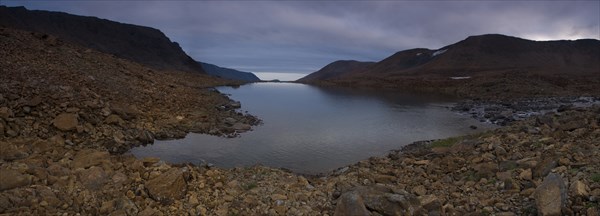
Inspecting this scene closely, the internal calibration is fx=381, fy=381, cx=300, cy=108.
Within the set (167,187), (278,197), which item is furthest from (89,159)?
(278,197)

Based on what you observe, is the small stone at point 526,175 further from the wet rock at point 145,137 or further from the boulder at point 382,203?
the wet rock at point 145,137

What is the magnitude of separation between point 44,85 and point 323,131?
14.6 m

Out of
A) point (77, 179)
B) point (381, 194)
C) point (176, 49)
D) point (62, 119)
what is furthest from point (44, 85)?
point (176, 49)

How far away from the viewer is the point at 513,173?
9602 mm

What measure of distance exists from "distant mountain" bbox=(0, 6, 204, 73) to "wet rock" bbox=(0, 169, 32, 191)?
372 feet

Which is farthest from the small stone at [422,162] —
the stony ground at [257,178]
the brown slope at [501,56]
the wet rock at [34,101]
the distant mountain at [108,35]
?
the distant mountain at [108,35]

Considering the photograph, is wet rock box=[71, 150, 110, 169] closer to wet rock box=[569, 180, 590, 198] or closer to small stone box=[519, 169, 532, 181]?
small stone box=[519, 169, 532, 181]

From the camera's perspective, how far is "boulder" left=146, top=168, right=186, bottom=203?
28.1 feet

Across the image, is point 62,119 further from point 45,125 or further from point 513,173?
point 513,173

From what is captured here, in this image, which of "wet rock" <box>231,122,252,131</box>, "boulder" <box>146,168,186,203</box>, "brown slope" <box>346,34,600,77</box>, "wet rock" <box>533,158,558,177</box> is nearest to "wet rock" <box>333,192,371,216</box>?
"boulder" <box>146,168,186,203</box>

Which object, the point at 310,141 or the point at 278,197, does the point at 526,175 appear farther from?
the point at 310,141

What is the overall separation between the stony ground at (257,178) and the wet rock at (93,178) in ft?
0.08

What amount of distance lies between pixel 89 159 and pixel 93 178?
1417 millimetres

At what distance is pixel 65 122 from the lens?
1505 cm
